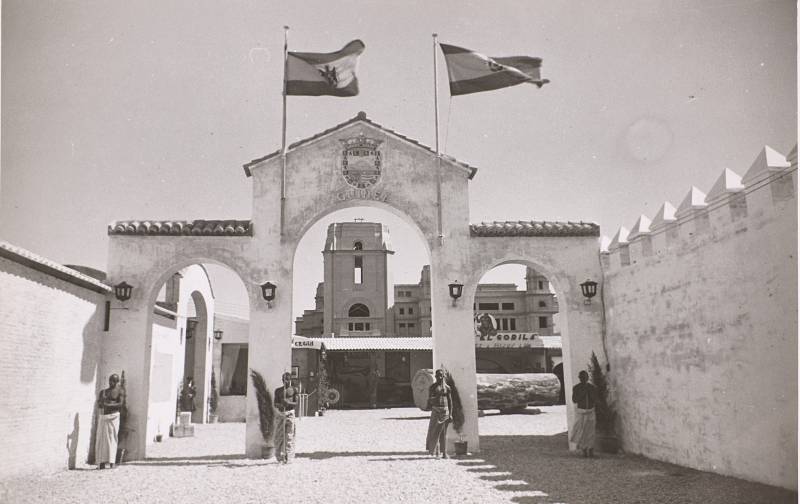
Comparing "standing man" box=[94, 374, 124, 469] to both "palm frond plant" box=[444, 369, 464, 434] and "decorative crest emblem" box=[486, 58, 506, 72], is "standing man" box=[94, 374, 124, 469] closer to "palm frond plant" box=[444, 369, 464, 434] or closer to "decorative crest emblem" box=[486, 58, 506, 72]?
"palm frond plant" box=[444, 369, 464, 434]

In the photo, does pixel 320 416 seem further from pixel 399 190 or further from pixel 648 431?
pixel 648 431

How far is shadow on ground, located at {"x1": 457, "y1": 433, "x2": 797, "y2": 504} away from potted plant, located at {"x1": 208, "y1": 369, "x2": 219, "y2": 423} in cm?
1189

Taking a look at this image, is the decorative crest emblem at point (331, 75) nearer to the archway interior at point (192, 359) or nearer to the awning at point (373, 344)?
the archway interior at point (192, 359)

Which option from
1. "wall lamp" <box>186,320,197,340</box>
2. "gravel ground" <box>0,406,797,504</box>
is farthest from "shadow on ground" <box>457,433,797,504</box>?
"wall lamp" <box>186,320,197,340</box>

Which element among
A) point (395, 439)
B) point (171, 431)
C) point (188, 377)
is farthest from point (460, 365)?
point (188, 377)

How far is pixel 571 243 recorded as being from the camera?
1298 centimetres

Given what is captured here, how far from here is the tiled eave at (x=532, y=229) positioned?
41.8 ft

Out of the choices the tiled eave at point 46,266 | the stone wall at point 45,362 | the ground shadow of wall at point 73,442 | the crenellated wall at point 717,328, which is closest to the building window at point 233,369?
the stone wall at point 45,362

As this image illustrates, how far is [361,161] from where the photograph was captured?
12906 mm

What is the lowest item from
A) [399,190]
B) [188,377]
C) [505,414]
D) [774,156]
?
[505,414]

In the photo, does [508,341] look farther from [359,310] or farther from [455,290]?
[455,290]

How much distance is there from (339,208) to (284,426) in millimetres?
4642

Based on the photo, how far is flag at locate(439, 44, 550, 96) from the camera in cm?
1230

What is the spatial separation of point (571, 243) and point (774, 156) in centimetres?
561
